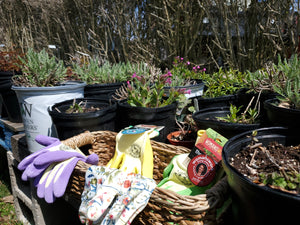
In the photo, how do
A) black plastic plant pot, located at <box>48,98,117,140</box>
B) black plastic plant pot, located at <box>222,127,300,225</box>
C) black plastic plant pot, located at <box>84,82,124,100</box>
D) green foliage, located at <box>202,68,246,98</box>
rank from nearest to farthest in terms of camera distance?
black plastic plant pot, located at <box>222,127,300,225</box> < black plastic plant pot, located at <box>48,98,117,140</box> < green foliage, located at <box>202,68,246,98</box> < black plastic plant pot, located at <box>84,82,124,100</box>

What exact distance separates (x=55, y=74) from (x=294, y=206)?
1.94 metres

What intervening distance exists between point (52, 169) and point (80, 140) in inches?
11.1

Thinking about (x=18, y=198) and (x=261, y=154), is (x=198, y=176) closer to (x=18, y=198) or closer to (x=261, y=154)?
(x=261, y=154)

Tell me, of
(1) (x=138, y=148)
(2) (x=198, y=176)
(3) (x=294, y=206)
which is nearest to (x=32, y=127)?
(1) (x=138, y=148)

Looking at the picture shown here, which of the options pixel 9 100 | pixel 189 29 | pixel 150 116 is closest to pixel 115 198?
pixel 150 116

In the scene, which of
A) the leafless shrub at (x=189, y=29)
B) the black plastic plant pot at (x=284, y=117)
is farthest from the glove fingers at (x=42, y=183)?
the leafless shrub at (x=189, y=29)

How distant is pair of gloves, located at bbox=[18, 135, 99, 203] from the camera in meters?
1.09

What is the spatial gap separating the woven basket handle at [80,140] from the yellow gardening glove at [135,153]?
23 cm

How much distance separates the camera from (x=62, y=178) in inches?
43.3

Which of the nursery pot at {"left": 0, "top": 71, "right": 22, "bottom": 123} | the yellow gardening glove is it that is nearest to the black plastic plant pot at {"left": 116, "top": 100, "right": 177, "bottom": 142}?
the yellow gardening glove

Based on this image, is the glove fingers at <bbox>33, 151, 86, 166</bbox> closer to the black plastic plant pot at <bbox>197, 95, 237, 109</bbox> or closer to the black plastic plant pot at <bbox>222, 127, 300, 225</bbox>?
the black plastic plant pot at <bbox>222, 127, 300, 225</bbox>

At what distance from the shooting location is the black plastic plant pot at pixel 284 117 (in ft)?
3.23

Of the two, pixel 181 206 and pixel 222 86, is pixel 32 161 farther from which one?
pixel 222 86

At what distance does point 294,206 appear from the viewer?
529mm
